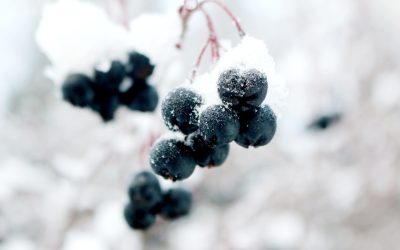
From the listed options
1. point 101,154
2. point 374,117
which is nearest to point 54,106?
point 374,117

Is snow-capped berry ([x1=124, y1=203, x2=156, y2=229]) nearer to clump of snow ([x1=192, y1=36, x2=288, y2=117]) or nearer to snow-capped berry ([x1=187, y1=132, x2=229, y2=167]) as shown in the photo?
snow-capped berry ([x1=187, y1=132, x2=229, y2=167])

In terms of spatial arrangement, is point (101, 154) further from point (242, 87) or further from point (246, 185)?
point (246, 185)

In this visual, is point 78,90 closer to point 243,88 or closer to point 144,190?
point 144,190

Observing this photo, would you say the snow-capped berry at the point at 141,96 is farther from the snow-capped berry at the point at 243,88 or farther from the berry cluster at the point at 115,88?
the snow-capped berry at the point at 243,88

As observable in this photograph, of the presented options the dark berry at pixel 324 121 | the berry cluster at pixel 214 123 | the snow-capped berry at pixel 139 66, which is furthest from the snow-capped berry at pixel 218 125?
the dark berry at pixel 324 121

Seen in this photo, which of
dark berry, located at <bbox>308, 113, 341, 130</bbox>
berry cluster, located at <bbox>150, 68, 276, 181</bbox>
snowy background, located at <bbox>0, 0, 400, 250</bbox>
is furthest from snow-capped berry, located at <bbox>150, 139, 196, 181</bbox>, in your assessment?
dark berry, located at <bbox>308, 113, 341, 130</bbox>

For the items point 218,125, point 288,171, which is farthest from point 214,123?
point 288,171
